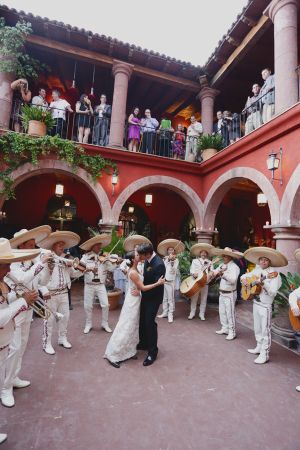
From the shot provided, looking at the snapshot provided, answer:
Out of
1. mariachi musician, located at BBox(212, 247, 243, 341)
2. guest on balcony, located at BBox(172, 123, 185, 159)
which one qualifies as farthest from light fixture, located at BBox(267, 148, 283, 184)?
guest on balcony, located at BBox(172, 123, 185, 159)

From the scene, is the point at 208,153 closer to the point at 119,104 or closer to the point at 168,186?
the point at 168,186

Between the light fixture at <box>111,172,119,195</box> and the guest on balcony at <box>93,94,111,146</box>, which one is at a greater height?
the guest on balcony at <box>93,94,111,146</box>

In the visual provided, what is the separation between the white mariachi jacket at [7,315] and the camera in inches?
83.3

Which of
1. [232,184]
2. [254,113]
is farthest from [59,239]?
[254,113]

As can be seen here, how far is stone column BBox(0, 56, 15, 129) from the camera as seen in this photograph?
817cm

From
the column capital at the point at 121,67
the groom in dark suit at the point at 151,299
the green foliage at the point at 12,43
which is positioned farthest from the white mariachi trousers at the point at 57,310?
the column capital at the point at 121,67

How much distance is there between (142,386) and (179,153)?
873 centimetres

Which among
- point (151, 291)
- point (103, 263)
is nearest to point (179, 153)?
point (103, 263)

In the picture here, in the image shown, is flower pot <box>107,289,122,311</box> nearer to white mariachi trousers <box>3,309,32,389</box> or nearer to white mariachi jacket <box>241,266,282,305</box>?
white mariachi trousers <box>3,309,32,389</box>

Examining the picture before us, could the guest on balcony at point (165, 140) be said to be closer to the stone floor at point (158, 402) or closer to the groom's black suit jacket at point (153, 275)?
the groom's black suit jacket at point (153, 275)

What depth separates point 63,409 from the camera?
2760mm

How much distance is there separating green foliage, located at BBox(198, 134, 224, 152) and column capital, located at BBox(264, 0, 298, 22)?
351 cm

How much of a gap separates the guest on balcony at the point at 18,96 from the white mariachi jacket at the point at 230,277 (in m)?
7.83

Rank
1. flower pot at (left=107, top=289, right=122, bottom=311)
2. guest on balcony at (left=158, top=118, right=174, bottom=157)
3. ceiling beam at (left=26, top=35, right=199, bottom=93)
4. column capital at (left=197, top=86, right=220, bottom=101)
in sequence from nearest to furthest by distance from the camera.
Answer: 1. flower pot at (left=107, top=289, right=122, bottom=311)
2. ceiling beam at (left=26, top=35, right=199, bottom=93)
3. guest on balcony at (left=158, top=118, right=174, bottom=157)
4. column capital at (left=197, top=86, right=220, bottom=101)
